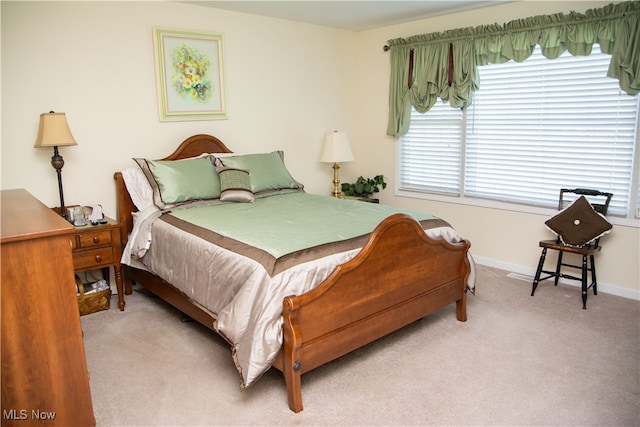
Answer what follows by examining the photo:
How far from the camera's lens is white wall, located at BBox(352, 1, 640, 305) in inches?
145

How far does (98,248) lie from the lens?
3.43 m

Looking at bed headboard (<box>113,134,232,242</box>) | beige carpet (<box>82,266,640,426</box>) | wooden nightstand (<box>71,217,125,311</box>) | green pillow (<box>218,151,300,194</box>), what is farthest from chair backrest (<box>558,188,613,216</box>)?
wooden nightstand (<box>71,217,125,311</box>)

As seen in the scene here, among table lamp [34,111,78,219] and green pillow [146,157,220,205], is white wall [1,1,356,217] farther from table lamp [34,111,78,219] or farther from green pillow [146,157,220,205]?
green pillow [146,157,220,205]

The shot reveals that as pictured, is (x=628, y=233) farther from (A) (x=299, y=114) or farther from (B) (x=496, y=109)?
(A) (x=299, y=114)

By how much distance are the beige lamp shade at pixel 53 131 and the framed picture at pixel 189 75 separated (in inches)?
34.6

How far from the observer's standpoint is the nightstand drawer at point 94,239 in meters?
3.34

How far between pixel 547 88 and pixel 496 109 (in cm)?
47

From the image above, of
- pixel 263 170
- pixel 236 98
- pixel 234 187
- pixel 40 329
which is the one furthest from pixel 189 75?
pixel 40 329

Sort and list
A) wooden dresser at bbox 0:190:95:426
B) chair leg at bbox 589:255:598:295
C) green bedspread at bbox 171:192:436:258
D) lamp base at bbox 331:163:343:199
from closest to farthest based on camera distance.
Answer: wooden dresser at bbox 0:190:95:426, green bedspread at bbox 171:192:436:258, chair leg at bbox 589:255:598:295, lamp base at bbox 331:163:343:199

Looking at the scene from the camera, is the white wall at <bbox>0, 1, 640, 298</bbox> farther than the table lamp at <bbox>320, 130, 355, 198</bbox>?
No

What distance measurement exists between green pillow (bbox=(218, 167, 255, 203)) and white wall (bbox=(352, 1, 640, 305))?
196cm

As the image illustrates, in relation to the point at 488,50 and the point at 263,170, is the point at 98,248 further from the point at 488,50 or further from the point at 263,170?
the point at 488,50

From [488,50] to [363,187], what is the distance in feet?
5.90

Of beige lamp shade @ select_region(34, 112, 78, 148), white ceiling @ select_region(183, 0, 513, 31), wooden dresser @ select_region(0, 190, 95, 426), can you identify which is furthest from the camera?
white ceiling @ select_region(183, 0, 513, 31)
